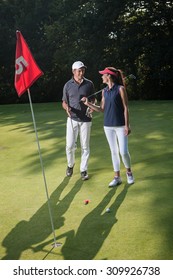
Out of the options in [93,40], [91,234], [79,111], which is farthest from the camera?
[93,40]

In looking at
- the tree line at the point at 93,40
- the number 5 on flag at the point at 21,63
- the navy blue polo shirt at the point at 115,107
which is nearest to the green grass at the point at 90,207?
the navy blue polo shirt at the point at 115,107

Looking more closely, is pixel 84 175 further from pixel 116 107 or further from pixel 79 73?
pixel 79 73

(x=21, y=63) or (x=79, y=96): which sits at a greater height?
(x=21, y=63)

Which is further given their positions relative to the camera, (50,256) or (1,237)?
(1,237)

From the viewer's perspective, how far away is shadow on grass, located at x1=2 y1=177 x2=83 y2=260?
4.61m

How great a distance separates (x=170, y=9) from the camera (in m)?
25.3

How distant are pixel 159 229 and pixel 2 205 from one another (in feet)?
7.99

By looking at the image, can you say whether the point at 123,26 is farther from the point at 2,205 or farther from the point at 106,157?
the point at 2,205

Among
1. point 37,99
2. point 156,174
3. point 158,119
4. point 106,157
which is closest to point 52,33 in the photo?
point 37,99

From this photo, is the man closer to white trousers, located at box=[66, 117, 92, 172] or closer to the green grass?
white trousers, located at box=[66, 117, 92, 172]

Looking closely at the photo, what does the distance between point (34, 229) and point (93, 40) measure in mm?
22376

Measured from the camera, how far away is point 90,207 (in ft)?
18.8

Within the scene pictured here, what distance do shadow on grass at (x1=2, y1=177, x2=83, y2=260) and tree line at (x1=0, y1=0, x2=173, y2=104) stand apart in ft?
64.7

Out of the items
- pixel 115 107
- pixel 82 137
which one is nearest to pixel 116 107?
pixel 115 107
